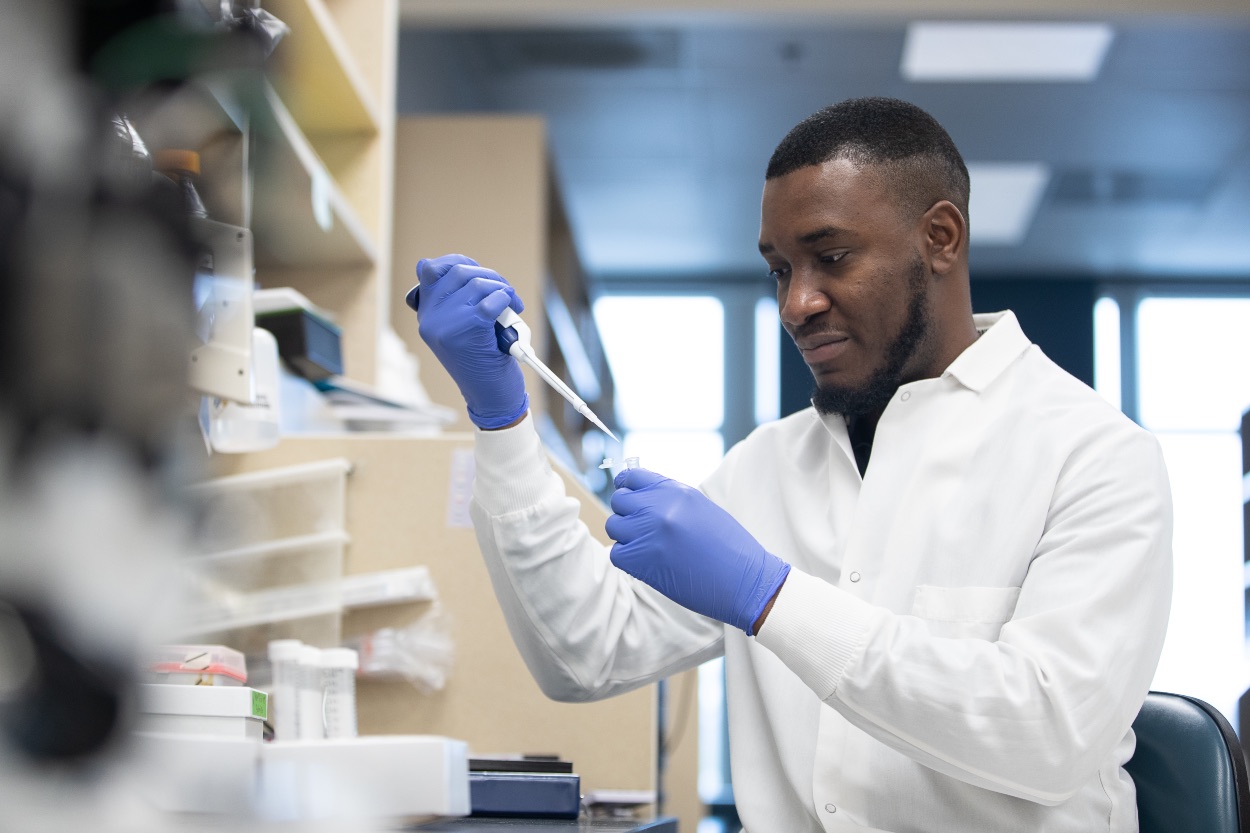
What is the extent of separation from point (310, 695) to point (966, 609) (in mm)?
746

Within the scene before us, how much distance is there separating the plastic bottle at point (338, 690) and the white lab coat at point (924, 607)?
0.89 feet

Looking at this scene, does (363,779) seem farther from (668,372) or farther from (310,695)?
(668,372)

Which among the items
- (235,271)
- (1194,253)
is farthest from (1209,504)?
(235,271)

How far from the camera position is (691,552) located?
3.79 feet

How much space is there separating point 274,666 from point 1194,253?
648 centimetres

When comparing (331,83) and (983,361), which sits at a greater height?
(331,83)

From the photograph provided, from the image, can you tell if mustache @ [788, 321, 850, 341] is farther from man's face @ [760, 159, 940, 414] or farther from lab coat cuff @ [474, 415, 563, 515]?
lab coat cuff @ [474, 415, 563, 515]

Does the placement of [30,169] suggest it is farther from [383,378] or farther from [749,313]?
[749,313]

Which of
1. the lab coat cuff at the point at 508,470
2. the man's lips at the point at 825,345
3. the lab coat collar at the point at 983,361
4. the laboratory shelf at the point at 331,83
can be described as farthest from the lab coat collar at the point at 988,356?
the laboratory shelf at the point at 331,83

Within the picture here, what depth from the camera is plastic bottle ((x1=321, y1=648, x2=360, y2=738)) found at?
1.49m

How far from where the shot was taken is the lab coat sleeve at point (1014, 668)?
42.4 inches

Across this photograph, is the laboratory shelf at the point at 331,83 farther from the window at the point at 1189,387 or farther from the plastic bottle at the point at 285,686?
the window at the point at 1189,387

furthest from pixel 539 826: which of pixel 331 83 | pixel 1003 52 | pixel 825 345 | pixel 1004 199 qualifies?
pixel 1004 199

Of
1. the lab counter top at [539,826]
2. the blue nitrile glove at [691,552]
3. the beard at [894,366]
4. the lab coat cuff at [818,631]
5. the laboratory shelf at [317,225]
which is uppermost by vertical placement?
the laboratory shelf at [317,225]
